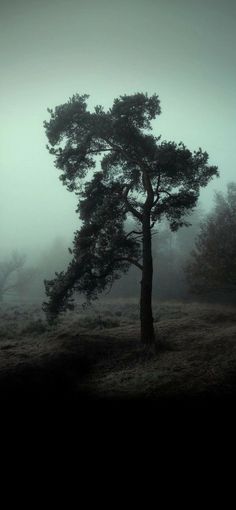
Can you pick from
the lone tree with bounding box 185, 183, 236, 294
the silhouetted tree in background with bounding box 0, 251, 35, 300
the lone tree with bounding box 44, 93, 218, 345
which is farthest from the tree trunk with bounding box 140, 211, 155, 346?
the silhouetted tree in background with bounding box 0, 251, 35, 300

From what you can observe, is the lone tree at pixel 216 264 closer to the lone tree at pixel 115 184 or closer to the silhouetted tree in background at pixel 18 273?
the lone tree at pixel 115 184

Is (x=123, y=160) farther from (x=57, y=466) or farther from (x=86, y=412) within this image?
(x=57, y=466)

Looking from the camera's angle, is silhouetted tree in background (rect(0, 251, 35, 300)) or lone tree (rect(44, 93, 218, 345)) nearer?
lone tree (rect(44, 93, 218, 345))

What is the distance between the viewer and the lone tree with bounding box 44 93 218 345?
616 inches

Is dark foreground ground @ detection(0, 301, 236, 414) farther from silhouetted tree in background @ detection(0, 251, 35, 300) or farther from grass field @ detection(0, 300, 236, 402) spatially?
silhouetted tree in background @ detection(0, 251, 35, 300)

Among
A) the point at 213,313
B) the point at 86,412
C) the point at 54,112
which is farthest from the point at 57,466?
the point at 213,313

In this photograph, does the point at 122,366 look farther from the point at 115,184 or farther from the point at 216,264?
the point at 216,264

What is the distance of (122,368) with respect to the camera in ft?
42.2

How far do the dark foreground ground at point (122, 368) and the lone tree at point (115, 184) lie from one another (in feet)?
6.29

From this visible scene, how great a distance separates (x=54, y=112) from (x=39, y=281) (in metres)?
63.6

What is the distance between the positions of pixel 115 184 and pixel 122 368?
9747 millimetres

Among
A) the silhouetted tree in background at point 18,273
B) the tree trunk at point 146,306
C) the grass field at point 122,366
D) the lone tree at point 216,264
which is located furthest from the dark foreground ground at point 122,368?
the silhouetted tree in background at point 18,273

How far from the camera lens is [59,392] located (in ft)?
35.0

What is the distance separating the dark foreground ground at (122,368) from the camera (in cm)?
930
